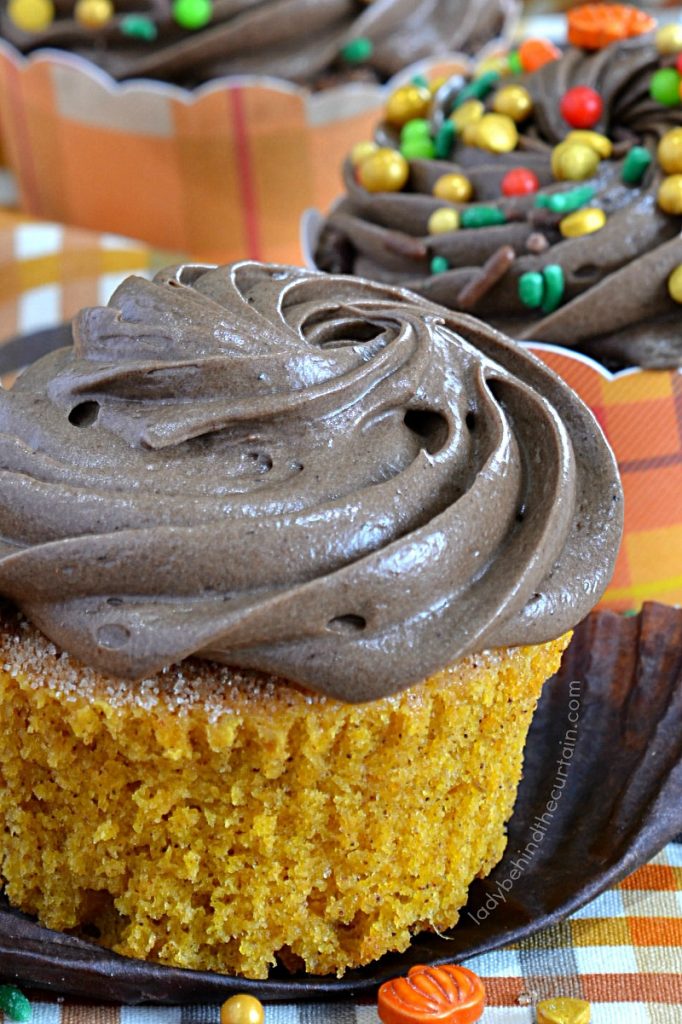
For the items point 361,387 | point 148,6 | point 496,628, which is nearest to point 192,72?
point 148,6

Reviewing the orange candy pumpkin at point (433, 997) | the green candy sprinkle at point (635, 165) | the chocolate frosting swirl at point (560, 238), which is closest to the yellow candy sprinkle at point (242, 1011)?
the orange candy pumpkin at point (433, 997)

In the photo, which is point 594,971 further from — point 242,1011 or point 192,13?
point 192,13

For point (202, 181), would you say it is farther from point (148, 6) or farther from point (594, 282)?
point (594, 282)

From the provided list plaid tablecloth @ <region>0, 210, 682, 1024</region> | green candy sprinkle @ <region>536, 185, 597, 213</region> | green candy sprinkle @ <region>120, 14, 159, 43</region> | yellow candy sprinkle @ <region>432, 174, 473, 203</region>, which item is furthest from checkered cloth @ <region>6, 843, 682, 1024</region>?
green candy sprinkle @ <region>120, 14, 159, 43</region>

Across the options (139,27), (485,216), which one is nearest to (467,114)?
(485,216)

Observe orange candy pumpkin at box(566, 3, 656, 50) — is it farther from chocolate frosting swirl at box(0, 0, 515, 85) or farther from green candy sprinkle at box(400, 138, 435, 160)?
chocolate frosting swirl at box(0, 0, 515, 85)

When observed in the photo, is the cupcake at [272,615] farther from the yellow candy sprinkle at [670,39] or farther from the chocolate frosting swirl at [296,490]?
the yellow candy sprinkle at [670,39]
